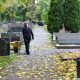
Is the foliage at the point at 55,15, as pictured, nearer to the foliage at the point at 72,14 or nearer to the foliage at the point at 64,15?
the foliage at the point at 64,15

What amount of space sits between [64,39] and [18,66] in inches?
505

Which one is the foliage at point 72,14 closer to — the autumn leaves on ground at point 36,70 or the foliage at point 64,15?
the foliage at point 64,15

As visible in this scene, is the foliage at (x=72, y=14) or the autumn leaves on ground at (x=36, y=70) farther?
the foliage at (x=72, y=14)

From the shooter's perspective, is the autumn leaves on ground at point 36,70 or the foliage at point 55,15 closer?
the autumn leaves on ground at point 36,70

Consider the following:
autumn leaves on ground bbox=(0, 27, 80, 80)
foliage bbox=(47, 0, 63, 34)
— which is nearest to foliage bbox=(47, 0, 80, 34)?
foliage bbox=(47, 0, 63, 34)

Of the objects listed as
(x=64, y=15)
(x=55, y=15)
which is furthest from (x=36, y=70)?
(x=64, y=15)

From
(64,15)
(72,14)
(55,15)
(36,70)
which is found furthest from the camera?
(64,15)

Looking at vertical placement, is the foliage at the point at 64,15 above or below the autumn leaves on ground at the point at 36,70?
above

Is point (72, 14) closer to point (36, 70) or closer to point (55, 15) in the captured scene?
point (55, 15)

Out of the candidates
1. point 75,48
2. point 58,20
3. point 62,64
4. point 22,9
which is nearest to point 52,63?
point 62,64

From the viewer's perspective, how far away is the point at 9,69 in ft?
52.4

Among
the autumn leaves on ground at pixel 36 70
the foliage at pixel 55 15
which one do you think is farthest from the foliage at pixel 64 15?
the autumn leaves on ground at pixel 36 70

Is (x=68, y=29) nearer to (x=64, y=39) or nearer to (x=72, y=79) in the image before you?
(x=64, y=39)

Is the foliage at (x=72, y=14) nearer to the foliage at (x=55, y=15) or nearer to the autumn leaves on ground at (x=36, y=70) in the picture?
the foliage at (x=55, y=15)
